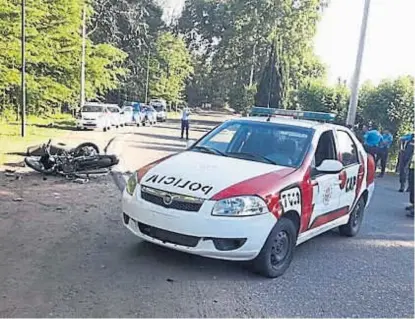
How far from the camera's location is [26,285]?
4828 millimetres

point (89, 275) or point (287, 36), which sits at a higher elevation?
point (287, 36)

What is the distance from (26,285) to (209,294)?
1723 mm

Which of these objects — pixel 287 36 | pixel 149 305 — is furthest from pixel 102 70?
pixel 149 305

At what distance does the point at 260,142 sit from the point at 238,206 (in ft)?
5.07

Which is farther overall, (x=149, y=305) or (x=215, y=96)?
(x=215, y=96)

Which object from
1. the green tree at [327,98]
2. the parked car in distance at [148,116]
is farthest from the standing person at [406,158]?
the parked car in distance at [148,116]

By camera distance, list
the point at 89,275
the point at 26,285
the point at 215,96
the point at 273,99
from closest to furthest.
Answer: the point at 26,285
the point at 89,275
the point at 273,99
the point at 215,96

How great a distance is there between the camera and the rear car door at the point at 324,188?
620 centimetres

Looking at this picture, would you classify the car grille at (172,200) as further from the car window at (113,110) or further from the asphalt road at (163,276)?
the car window at (113,110)

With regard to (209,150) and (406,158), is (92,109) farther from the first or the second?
(209,150)

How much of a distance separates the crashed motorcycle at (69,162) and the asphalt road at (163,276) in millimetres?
3179

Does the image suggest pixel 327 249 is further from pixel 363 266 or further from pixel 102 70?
pixel 102 70

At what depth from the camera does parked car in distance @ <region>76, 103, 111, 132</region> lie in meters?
27.8

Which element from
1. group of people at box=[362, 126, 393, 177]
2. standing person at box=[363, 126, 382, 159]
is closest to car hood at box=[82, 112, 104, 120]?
group of people at box=[362, 126, 393, 177]
